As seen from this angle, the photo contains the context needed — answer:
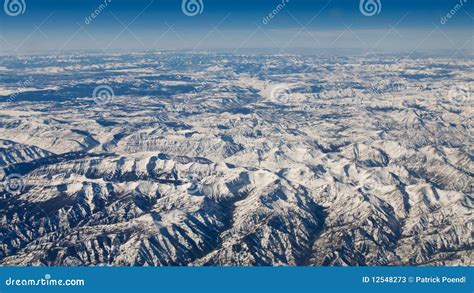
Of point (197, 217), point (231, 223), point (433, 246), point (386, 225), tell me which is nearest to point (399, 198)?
point (386, 225)

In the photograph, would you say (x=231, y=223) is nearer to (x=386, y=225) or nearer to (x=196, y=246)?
(x=196, y=246)

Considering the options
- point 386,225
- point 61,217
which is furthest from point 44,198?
point 386,225

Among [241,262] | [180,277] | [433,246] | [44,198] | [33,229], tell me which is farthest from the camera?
[44,198]

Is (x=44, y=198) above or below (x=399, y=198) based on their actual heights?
above

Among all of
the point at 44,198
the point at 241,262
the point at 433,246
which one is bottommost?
the point at 433,246

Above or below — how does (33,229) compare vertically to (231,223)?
above

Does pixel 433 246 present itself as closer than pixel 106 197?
Yes

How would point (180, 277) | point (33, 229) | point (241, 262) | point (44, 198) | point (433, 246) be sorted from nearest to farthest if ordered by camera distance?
1. point (180, 277)
2. point (241, 262)
3. point (433, 246)
4. point (33, 229)
5. point (44, 198)

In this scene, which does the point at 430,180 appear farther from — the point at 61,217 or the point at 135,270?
the point at 135,270

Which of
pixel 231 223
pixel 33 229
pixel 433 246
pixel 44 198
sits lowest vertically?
pixel 433 246
